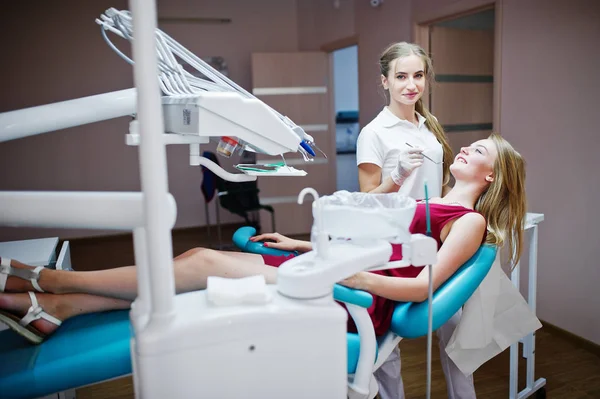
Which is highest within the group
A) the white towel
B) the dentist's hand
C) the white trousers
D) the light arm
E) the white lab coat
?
the light arm

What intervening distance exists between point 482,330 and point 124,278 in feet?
3.60

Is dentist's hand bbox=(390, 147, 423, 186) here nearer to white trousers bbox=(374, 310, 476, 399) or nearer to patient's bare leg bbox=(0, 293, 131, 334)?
white trousers bbox=(374, 310, 476, 399)

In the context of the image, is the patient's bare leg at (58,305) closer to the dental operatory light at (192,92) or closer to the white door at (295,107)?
the dental operatory light at (192,92)

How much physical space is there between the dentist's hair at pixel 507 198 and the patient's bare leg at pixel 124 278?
31.0 inches

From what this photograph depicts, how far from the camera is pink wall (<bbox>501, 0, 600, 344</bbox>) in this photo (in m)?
2.56

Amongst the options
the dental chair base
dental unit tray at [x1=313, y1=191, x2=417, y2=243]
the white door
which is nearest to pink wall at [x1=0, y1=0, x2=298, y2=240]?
the white door

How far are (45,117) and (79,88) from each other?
4.56 m

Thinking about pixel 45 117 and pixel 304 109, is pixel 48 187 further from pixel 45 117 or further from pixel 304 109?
pixel 45 117

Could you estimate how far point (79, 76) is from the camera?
17.8 ft

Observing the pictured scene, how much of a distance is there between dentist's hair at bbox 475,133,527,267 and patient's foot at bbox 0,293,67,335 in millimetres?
1267

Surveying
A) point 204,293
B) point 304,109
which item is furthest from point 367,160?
point 304,109

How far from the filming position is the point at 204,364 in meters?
0.92

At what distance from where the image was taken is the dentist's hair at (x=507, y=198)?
172 centimetres

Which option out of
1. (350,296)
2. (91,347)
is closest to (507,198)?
(350,296)
